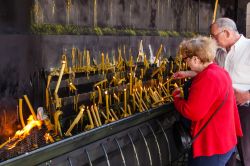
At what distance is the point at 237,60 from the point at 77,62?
210 centimetres

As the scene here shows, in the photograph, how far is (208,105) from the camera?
2.68 meters

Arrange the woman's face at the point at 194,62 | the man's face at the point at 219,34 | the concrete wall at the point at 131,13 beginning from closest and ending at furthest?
the woman's face at the point at 194,62 < the man's face at the point at 219,34 < the concrete wall at the point at 131,13

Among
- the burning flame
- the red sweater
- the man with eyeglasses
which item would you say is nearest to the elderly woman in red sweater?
the red sweater

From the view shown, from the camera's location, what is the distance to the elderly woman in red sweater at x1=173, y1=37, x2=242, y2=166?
267cm

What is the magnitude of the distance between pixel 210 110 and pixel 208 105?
116 millimetres

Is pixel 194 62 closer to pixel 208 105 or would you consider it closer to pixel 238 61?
pixel 208 105

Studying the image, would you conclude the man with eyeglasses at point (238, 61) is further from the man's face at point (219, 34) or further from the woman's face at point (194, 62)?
the woman's face at point (194, 62)

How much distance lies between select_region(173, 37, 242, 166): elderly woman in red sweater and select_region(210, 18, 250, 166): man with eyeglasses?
0.72 m

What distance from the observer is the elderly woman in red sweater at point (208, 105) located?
2.67 metres

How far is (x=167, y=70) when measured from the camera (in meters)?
5.68

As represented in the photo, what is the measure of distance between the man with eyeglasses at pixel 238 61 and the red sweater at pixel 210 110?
76cm

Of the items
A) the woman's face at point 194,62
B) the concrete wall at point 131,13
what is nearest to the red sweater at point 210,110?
the woman's face at point 194,62

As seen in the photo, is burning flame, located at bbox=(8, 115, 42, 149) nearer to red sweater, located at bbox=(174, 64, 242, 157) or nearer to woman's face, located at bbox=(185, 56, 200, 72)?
red sweater, located at bbox=(174, 64, 242, 157)

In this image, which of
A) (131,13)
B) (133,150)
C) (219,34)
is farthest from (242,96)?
(131,13)
